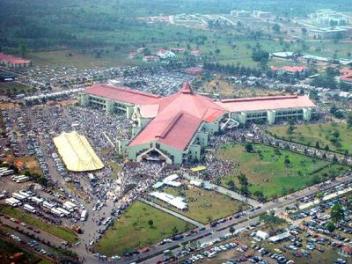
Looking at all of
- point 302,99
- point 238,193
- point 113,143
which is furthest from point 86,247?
point 302,99

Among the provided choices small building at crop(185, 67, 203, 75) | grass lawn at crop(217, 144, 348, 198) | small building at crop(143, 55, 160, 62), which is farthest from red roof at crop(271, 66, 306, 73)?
grass lawn at crop(217, 144, 348, 198)

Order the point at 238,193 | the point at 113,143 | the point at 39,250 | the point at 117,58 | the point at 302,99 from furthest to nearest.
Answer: the point at 117,58, the point at 302,99, the point at 113,143, the point at 238,193, the point at 39,250

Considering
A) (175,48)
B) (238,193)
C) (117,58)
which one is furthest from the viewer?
(175,48)

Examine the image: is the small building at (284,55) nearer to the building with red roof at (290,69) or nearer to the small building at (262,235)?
the building with red roof at (290,69)

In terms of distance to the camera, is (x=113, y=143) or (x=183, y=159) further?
(x=113, y=143)

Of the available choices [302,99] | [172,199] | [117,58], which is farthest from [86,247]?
[117,58]

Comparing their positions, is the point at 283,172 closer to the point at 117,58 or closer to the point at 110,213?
the point at 110,213

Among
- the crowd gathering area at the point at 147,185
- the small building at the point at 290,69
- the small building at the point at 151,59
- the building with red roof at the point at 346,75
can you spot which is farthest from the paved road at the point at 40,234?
the small building at the point at 290,69
